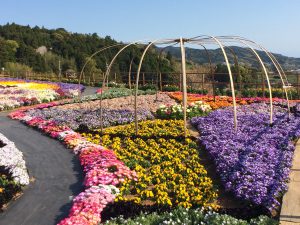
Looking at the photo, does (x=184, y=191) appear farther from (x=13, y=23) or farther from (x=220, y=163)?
(x=13, y=23)

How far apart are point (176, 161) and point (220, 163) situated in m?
1.35

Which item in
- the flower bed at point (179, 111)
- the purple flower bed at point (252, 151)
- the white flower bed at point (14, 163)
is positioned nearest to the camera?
the purple flower bed at point (252, 151)

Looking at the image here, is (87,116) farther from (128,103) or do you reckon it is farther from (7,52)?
(7,52)

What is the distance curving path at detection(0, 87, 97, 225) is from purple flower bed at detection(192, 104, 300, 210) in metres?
3.88

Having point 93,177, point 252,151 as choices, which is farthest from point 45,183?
point 252,151

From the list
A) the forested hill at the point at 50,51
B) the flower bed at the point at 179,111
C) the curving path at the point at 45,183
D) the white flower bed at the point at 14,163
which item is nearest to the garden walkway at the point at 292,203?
the curving path at the point at 45,183

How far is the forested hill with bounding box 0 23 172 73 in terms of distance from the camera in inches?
3024

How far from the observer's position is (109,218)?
7.73m

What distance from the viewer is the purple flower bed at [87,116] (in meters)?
17.3

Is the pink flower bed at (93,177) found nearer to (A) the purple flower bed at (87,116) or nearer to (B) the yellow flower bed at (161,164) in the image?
(B) the yellow flower bed at (161,164)

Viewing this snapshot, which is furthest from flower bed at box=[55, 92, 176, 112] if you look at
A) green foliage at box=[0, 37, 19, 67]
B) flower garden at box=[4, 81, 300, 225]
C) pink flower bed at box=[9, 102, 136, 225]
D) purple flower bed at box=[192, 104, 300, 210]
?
green foliage at box=[0, 37, 19, 67]

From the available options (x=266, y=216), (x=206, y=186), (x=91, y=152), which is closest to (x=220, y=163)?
(x=206, y=186)

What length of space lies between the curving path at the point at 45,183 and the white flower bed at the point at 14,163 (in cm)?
27

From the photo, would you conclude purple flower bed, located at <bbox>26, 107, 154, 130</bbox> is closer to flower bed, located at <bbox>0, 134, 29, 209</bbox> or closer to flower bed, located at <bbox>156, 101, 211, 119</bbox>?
flower bed, located at <bbox>156, 101, 211, 119</bbox>
